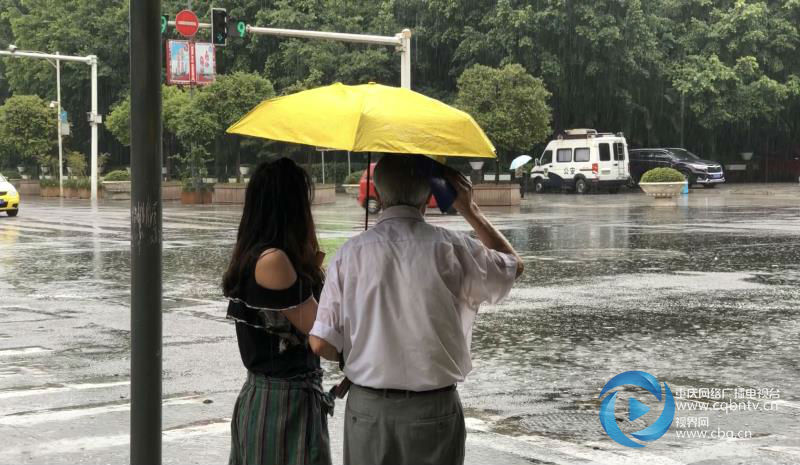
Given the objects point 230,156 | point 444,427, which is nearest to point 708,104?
point 230,156

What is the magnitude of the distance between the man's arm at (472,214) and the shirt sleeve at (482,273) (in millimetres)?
62

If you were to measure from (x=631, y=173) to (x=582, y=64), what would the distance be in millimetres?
5819

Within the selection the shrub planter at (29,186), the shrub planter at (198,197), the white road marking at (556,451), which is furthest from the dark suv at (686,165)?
the white road marking at (556,451)

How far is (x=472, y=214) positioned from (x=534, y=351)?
5.66m

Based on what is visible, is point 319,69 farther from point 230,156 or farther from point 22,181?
point 22,181

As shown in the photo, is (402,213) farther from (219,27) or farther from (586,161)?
(586,161)

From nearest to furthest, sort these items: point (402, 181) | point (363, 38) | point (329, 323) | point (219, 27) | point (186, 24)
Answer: point (329, 323) → point (402, 181) → point (219, 27) → point (363, 38) → point (186, 24)

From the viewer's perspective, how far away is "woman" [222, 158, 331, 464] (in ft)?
12.0

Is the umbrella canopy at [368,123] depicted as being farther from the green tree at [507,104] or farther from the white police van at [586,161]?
the white police van at [586,161]

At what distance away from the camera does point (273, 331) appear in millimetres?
3709

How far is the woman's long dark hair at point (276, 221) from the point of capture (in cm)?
369

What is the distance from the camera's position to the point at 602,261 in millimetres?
16812

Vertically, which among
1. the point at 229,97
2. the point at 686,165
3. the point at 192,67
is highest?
the point at 192,67

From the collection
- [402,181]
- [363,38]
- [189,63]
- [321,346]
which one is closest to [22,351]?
[321,346]
